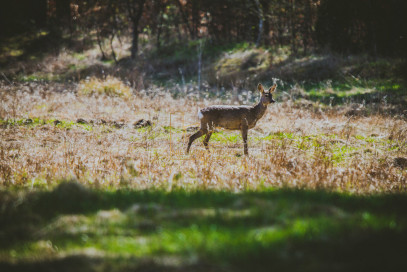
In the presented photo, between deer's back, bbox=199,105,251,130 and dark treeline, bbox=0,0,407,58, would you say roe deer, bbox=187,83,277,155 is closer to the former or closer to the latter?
deer's back, bbox=199,105,251,130

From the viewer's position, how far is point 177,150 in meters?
7.45

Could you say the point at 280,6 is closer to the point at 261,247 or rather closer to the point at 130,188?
the point at 130,188

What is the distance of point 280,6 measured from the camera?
2080cm

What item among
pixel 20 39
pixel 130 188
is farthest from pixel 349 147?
pixel 20 39

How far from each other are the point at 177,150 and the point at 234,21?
72.4ft

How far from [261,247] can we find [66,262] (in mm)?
1543

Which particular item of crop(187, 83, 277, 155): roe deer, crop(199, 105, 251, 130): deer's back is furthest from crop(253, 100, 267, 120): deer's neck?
crop(199, 105, 251, 130): deer's back

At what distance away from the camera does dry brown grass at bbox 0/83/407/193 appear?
5.32m

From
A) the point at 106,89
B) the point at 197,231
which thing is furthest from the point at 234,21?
the point at 197,231

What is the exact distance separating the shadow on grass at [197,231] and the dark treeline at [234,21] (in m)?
15.1

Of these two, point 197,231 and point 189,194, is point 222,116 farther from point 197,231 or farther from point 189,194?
point 197,231

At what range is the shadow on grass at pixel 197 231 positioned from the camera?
256 cm

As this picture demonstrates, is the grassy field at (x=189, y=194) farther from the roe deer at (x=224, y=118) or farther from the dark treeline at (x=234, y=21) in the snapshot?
the dark treeline at (x=234, y=21)

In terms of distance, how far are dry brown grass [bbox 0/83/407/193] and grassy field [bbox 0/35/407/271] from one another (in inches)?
1.6
